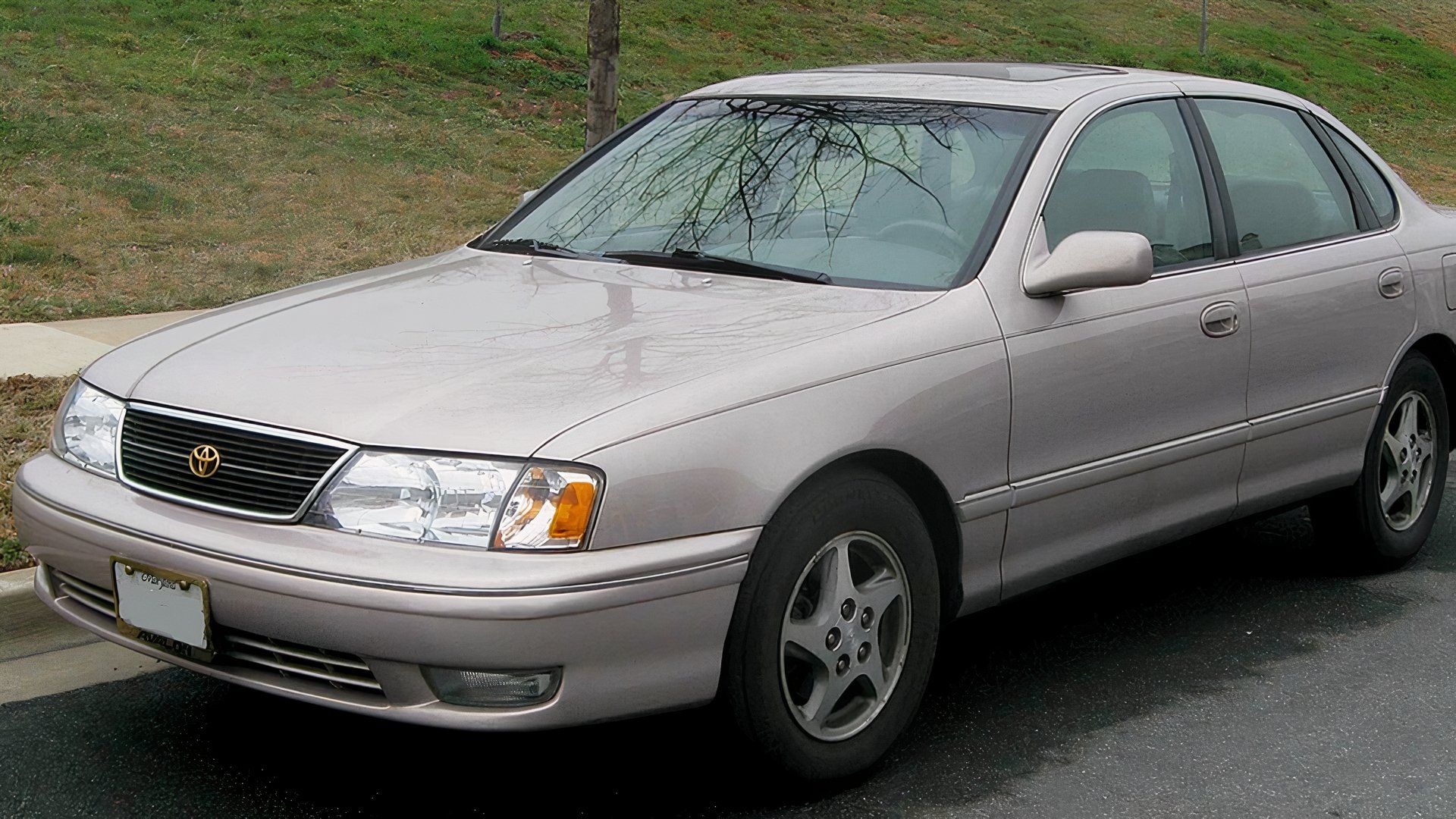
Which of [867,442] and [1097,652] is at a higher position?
[867,442]

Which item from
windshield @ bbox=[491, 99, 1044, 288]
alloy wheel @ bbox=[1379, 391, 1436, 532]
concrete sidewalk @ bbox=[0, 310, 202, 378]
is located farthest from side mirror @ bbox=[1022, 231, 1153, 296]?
concrete sidewalk @ bbox=[0, 310, 202, 378]

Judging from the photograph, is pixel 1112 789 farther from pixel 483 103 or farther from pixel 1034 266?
pixel 483 103

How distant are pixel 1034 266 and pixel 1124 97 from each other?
34.1 inches

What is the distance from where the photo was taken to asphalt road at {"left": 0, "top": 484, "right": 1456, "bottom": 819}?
3506mm

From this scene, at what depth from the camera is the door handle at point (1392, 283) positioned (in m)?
5.00

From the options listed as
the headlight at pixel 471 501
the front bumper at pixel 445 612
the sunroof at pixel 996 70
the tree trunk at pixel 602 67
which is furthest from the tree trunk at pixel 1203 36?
the headlight at pixel 471 501

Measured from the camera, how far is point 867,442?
3.38m

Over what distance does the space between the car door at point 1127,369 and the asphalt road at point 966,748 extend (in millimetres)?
403

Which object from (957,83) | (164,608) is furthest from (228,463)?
(957,83)

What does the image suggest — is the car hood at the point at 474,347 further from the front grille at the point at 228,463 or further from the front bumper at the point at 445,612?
the front bumper at the point at 445,612

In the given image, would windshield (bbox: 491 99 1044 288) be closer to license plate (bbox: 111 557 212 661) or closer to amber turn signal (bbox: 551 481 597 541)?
amber turn signal (bbox: 551 481 597 541)

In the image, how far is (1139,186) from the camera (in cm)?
442

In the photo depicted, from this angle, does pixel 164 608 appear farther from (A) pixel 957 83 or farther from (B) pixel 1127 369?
(A) pixel 957 83

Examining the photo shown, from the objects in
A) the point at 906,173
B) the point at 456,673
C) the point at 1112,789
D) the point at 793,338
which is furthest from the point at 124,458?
the point at 1112,789
